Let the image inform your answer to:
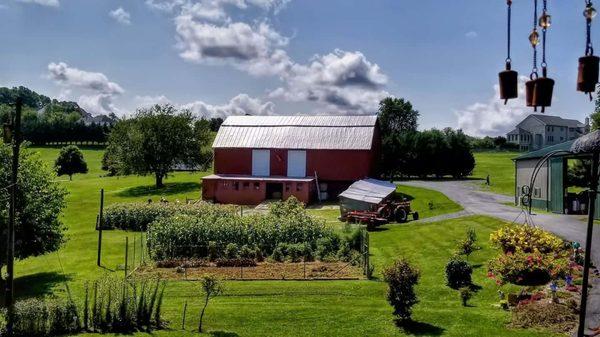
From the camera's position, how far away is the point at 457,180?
68250 mm

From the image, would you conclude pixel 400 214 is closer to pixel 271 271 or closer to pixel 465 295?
pixel 271 271

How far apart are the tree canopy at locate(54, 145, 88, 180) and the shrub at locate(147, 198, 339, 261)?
187ft

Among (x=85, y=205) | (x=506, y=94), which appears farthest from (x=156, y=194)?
(x=506, y=94)

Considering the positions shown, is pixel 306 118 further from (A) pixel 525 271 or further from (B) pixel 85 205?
(A) pixel 525 271

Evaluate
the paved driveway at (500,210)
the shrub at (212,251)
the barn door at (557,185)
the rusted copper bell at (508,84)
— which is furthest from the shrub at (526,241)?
the barn door at (557,185)

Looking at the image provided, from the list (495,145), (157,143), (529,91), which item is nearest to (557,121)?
(495,145)

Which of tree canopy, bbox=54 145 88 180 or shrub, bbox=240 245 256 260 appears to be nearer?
shrub, bbox=240 245 256 260

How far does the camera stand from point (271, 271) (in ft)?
89.9

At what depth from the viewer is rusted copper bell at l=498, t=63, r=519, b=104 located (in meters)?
5.90

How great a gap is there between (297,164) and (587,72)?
5011 centimetres

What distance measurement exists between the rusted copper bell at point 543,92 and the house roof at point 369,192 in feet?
115

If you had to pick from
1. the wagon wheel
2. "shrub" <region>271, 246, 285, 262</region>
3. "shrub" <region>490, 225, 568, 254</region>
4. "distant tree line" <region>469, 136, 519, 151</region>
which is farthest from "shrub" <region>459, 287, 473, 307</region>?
"distant tree line" <region>469, 136, 519, 151</region>

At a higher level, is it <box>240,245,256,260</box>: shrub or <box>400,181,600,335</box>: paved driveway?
<box>400,181,600,335</box>: paved driveway

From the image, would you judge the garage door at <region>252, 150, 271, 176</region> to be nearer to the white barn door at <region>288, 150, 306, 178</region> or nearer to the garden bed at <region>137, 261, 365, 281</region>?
the white barn door at <region>288, 150, 306, 178</region>
